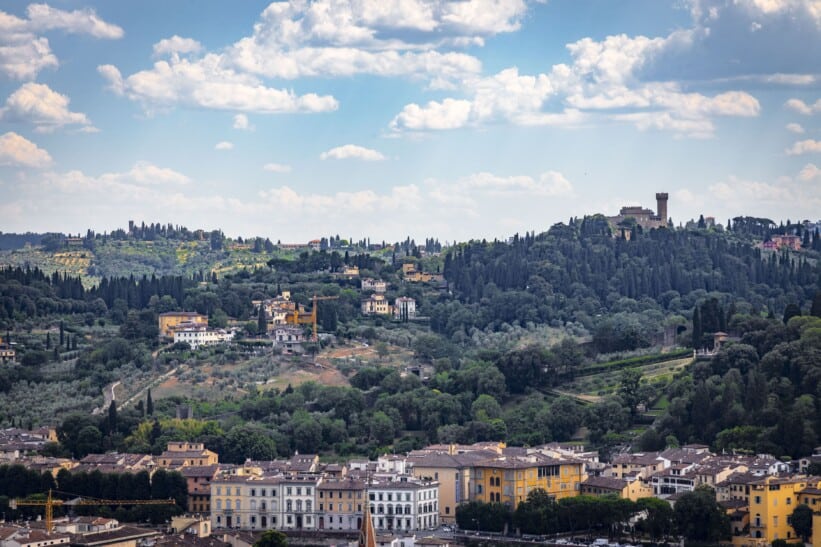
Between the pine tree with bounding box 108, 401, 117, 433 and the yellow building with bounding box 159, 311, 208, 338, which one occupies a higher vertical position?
the yellow building with bounding box 159, 311, 208, 338

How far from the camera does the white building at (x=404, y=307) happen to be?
350ft

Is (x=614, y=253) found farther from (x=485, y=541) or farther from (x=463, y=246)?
(x=485, y=541)

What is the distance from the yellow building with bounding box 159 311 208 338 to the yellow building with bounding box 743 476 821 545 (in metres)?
46.4

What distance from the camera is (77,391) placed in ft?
275

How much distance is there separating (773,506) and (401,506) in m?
12.0

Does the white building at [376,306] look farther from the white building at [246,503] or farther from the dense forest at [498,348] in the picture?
the white building at [246,503]

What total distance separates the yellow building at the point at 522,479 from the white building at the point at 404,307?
44.3 m

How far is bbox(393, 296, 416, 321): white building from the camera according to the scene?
10669 centimetres

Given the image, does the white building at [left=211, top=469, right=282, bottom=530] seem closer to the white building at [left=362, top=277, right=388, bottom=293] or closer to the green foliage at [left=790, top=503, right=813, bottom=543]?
the green foliage at [left=790, top=503, right=813, bottom=543]

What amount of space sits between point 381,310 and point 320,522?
4633 centimetres

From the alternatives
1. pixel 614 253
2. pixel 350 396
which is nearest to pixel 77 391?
pixel 350 396

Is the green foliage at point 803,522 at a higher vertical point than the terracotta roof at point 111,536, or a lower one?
higher

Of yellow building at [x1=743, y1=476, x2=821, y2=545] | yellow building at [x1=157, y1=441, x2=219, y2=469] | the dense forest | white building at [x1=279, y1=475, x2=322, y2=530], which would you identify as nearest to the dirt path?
the dense forest

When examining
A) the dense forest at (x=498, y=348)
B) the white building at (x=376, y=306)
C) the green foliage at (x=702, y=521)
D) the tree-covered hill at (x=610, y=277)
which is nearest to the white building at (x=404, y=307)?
the white building at (x=376, y=306)
